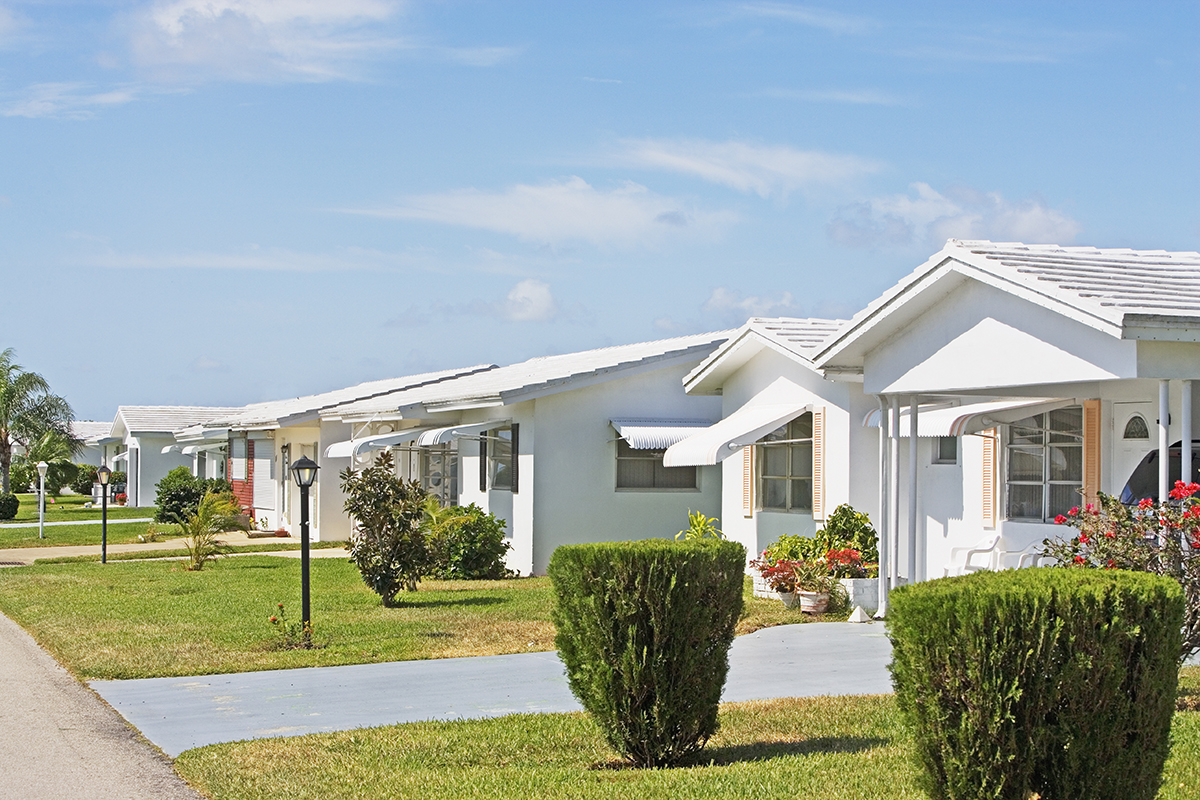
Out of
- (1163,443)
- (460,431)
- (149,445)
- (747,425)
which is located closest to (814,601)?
(747,425)

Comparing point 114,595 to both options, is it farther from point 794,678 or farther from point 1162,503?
point 1162,503

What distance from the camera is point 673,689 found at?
7.05 m

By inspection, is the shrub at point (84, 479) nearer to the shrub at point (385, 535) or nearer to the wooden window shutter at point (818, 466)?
the shrub at point (385, 535)

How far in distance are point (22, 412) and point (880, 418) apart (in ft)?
153

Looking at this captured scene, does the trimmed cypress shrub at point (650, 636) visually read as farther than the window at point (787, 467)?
No

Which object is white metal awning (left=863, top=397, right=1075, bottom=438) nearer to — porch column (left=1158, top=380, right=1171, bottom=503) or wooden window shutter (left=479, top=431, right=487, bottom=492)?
porch column (left=1158, top=380, right=1171, bottom=503)

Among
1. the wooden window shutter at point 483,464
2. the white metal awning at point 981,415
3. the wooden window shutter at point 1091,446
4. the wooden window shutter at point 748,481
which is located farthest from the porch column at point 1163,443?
the wooden window shutter at point 483,464

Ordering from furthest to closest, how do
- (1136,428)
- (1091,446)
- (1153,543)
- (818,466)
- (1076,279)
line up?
(818,466) < (1091,446) < (1136,428) < (1076,279) < (1153,543)

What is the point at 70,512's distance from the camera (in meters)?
45.2

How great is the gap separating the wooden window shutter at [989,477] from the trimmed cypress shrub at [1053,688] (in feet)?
32.7

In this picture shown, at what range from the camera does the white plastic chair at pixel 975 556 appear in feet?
46.1

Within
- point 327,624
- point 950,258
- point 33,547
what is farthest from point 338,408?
point 950,258

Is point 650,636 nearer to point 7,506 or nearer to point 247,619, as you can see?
point 247,619

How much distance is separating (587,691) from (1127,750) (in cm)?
318
